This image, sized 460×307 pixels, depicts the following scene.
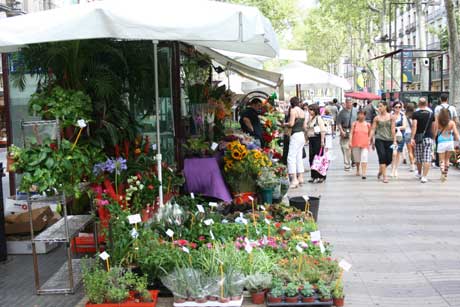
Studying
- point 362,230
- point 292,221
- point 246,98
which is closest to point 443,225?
point 362,230

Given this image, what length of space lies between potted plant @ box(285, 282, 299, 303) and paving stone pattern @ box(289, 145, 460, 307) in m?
0.57

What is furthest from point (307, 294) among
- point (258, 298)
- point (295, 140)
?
point (295, 140)

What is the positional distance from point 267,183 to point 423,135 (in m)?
5.33

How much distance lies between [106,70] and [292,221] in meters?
2.77

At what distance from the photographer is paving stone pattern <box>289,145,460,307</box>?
550 centimetres

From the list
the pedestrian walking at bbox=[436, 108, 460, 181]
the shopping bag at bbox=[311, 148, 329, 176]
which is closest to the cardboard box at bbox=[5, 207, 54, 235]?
the shopping bag at bbox=[311, 148, 329, 176]

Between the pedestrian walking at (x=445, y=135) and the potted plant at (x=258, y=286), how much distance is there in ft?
27.5

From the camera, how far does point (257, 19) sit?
5.12m

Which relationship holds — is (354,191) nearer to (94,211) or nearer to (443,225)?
(443,225)

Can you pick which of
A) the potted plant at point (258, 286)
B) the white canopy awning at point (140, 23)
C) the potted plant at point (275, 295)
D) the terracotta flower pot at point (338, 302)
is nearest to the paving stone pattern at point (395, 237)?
the terracotta flower pot at point (338, 302)

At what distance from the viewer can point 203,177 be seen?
8.39 metres

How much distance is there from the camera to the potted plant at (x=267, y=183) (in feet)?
29.2

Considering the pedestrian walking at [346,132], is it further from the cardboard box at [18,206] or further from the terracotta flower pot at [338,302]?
the terracotta flower pot at [338,302]

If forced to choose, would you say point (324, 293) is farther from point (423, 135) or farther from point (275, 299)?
point (423, 135)
